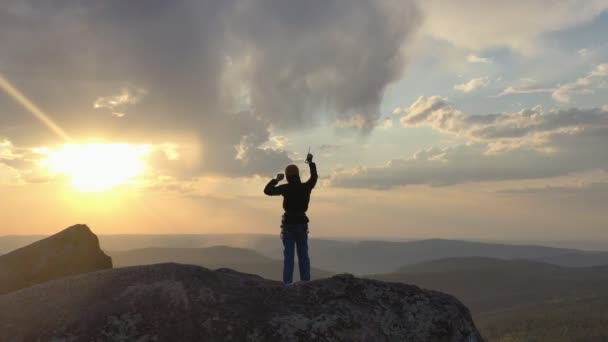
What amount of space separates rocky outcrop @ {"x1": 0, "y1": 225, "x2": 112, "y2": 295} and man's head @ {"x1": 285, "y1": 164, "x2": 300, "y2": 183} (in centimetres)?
811

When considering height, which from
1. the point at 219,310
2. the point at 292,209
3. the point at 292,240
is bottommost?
the point at 219,310

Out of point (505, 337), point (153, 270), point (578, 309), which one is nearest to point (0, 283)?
point (153, 270)

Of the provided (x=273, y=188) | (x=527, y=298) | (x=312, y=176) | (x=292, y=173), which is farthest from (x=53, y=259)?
(x=527, y=298)

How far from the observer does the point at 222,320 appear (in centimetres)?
787

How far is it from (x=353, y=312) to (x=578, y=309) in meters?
72.7

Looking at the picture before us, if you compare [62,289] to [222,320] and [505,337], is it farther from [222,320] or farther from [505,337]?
[505,337]

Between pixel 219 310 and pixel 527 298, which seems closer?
pixel 219 310

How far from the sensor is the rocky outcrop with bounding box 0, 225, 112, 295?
45.4 feet

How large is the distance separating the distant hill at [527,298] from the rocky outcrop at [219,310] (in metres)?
53.1

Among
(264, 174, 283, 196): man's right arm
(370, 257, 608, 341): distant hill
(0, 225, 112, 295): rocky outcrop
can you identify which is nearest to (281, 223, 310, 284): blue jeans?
(264, 174, 283, 196): man's right arm

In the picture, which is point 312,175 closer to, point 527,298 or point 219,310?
point 219,310

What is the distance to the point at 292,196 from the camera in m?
Answer: 11.6

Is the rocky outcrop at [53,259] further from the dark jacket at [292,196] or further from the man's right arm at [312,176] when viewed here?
the man's right arm at [312,176]

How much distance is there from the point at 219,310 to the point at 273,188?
4.23m
